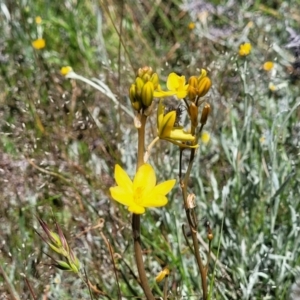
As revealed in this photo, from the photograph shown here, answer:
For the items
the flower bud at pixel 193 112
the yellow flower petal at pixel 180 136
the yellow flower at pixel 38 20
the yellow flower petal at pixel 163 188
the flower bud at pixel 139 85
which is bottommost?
the yellow flower petal at pixel 163 188

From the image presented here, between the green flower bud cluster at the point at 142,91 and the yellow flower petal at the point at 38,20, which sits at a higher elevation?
the yellow flower petal at the point at 38,20

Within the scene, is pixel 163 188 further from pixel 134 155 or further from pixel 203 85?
pixel 134 155

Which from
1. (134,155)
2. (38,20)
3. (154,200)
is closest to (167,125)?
(154,200)

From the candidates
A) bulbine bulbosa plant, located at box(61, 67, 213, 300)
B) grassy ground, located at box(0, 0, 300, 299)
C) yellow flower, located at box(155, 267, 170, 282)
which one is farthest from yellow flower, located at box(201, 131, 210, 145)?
bulbine bulbosa plant, located at box(61, 67, 213, 300)

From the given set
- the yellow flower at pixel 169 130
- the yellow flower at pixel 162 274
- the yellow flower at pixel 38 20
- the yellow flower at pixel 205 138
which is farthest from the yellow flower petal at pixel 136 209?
the yellow flower at pixel 38 20

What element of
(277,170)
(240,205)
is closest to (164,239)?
(240,205)

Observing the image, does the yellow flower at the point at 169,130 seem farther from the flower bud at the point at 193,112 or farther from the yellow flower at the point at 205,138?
the yellow flower at the point at 205,138

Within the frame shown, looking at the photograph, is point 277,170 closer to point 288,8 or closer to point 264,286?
point 264,286

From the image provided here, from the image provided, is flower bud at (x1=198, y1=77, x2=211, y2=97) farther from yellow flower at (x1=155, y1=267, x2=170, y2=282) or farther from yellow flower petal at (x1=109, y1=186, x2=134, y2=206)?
yellow flower at (x1=155, y1=267, x2=170, y2=282)
